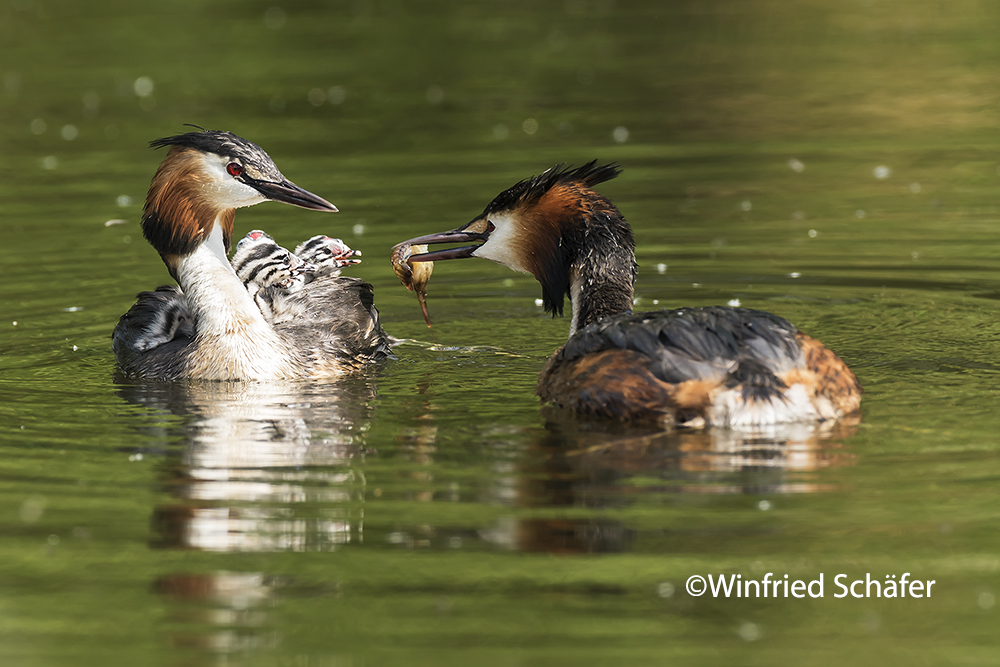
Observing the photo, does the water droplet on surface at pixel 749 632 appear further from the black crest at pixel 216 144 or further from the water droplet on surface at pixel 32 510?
the black crest at pixel 216 144

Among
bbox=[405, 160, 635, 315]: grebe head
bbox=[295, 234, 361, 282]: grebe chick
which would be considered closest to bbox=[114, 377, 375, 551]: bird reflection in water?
bbox=[405, 160, 635, 315]: grebe head

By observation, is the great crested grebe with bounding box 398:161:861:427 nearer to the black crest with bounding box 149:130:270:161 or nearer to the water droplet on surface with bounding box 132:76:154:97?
the black crest with bounding box 149:130:270:161

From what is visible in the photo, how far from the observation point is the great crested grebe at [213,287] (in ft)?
28.9

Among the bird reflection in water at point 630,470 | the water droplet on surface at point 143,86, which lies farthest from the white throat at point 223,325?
the water droplet on surface at point 143,86

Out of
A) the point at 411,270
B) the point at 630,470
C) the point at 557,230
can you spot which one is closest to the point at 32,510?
the point at 630,470

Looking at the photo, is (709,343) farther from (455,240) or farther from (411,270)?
(411,270)

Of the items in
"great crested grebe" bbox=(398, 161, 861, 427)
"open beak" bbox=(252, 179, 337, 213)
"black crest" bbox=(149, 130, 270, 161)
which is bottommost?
"great crested grebe" bbox=(398, 161, 861, 427)

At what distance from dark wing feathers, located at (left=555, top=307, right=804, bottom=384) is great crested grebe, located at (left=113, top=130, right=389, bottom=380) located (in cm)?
237

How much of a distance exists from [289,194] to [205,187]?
547 millimetres

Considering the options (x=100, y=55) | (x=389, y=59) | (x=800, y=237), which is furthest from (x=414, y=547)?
(x=100, y=55)

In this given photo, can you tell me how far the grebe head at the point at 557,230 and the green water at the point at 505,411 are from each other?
65 cm

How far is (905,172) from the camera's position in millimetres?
13641

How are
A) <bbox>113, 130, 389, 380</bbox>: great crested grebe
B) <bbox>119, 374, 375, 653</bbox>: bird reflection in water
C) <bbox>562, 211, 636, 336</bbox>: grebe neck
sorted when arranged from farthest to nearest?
<bbox>113, 130, 389, 380</bbox>: great crested grebe → <bbox>562, 211, 636, 336</bbox>: grebe neck → <bbox>119, 374, 375, 653</bbox>: bird reflection in water

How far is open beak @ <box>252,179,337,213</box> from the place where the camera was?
8.69m
